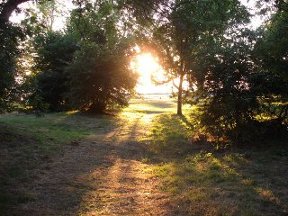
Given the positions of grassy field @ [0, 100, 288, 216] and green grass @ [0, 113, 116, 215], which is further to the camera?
green grass @ [0, 113, 116, 215]

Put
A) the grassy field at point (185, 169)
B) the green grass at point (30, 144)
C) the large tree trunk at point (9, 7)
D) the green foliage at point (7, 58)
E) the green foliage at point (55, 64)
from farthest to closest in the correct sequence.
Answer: the green foliage at point (55, 64) → the large tree trunk at point (9, 7) → the green grass at point (30, 144) → the green foliage at point (7, 58) → the grassy field at point (185, 169)

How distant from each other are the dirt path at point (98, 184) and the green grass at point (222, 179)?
1.57 ft

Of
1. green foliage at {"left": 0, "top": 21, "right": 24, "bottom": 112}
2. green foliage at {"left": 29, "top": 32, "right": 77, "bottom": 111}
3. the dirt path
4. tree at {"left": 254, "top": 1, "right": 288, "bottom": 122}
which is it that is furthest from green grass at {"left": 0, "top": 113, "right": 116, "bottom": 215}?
tree at {"left": 254, "top": 1, "right": 288, "bottom": 122}

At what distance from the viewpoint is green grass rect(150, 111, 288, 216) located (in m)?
7.95

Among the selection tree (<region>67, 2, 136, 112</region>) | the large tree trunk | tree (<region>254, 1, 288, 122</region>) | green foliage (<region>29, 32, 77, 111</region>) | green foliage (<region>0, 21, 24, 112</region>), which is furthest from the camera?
green foliage (<region>29, 32, 77, 111</region>)

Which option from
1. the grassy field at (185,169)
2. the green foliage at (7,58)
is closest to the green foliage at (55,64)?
the grassy field at (185,169)

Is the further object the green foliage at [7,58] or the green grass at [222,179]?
the green foliage at [7,58]

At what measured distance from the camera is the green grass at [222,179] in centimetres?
795

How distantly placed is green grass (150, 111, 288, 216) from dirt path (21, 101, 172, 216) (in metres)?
0.48

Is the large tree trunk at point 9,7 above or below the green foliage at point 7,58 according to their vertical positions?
above

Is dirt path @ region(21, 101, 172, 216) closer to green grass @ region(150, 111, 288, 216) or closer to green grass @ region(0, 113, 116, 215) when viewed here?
green grass @ region(0, 113, 116, 215)

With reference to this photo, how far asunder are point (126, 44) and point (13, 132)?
12609mm

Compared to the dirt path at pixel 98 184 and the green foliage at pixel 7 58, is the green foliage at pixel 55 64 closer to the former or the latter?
the dirt path at pixel 98 184

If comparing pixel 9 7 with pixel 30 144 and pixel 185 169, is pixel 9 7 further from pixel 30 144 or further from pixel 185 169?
pixel 185 169
